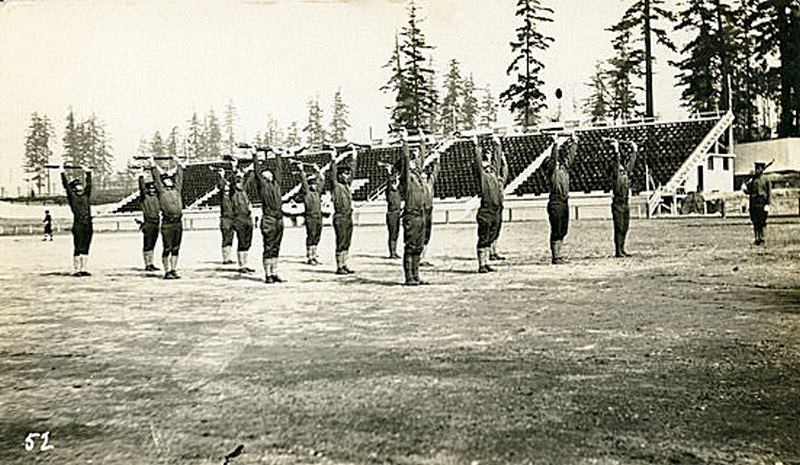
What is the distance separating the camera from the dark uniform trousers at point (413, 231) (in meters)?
3.93

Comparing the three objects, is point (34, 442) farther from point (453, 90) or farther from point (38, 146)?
point (453, 90)

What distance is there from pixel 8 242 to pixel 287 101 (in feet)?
4.74

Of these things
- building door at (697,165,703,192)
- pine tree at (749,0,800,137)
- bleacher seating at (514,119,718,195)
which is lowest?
building door at (697,165,703,192)

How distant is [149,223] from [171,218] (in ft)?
0.47

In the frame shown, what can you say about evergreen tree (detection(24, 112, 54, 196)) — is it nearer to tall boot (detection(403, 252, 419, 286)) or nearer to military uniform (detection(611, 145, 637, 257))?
tall boot (detection(403, 252, 419, 286))

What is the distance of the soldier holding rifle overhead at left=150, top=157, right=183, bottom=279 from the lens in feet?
14.4

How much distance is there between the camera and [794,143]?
4.89 metres

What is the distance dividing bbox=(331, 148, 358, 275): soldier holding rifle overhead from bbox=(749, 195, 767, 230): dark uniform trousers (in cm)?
241

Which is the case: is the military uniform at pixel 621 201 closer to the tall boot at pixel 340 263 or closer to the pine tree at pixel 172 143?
the tall boot at pixel 340 263

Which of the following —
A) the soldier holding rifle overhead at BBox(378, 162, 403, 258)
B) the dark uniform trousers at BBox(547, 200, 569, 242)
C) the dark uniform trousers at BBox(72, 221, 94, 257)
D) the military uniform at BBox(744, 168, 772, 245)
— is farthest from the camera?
the soldier holding rifle overhead at BBox(378, 162, 403, 258)

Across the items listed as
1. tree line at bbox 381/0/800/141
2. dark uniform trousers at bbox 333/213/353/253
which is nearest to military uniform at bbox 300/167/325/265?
dark uniform trousers at bbox 333/213/353/253

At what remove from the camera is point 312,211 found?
5.72 m

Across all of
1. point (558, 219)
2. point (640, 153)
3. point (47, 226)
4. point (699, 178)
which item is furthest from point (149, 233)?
point (699, 178)

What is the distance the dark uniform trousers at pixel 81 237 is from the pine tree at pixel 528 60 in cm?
229
